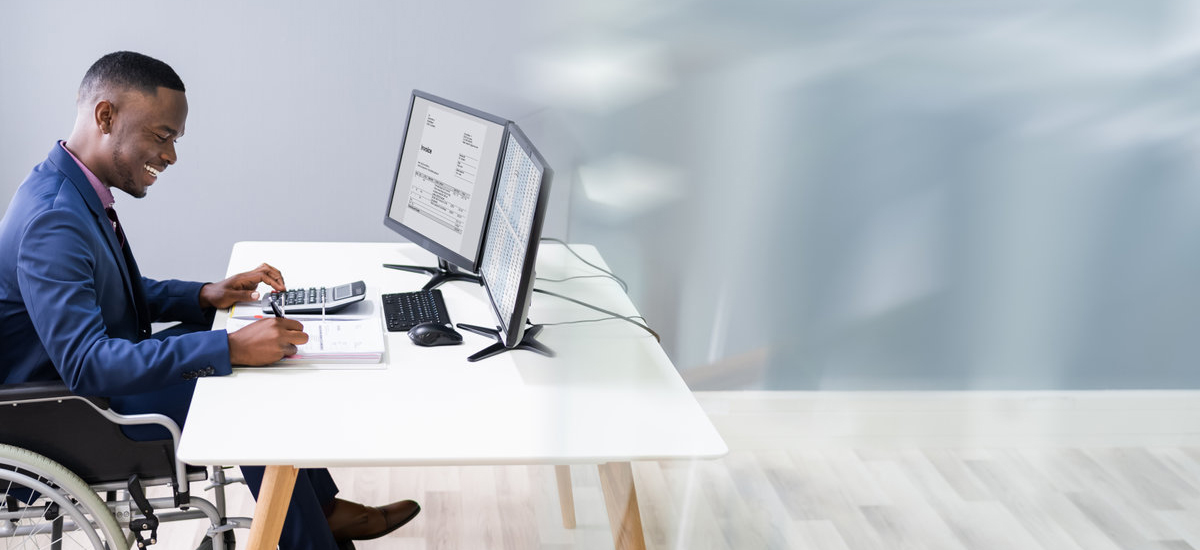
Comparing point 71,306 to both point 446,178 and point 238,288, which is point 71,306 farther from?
point 446,178

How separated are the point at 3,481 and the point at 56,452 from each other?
155 mm

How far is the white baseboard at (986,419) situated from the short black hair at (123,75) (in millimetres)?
1694

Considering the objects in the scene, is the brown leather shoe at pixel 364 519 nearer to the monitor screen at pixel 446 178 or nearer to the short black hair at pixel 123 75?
the monitor screen at pixel 446 178

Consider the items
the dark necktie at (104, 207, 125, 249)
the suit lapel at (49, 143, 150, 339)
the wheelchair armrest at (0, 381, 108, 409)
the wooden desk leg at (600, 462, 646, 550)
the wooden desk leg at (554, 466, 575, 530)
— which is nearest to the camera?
the wooden desk leg at (600, 462, 646, 550)

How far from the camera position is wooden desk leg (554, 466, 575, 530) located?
0.75m

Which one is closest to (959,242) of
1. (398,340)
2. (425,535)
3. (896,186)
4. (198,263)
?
(896,186)

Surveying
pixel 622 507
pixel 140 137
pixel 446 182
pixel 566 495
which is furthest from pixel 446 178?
pixel 622 507

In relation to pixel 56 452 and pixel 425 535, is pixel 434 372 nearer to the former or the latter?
pixel 56 452

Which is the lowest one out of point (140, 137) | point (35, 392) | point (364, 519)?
point (364, 519)

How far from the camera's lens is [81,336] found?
1.40 meters

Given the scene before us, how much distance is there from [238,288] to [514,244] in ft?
2.22

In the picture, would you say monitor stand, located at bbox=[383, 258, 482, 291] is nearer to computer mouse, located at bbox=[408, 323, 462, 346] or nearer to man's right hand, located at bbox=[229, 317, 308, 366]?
computer mouse, located at bbox=[408, 323, 462, 346]

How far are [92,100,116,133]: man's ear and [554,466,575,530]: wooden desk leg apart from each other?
121cm

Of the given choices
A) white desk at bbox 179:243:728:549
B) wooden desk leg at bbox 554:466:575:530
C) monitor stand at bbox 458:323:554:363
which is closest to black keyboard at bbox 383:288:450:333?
white desk at bbox 179:243:728:549
